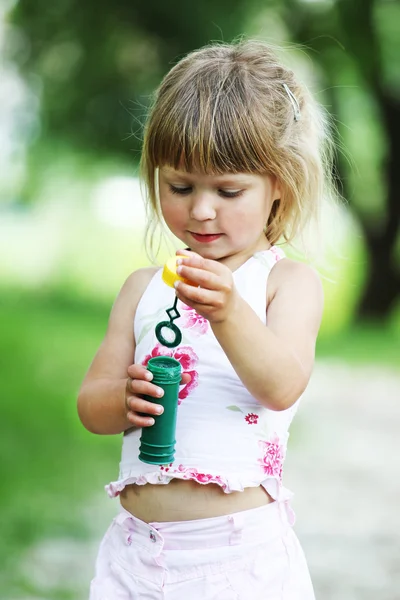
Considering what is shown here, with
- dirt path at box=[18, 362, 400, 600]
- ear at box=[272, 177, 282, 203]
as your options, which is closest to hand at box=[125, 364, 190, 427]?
ear at box=[272, 177, 282, 203]

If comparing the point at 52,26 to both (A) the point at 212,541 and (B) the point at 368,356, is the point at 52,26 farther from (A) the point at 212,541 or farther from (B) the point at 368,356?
(A) the point at 212,541

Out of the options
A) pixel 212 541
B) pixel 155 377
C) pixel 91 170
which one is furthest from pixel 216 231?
pixel 91 170

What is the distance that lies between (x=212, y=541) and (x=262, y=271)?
1.65 ft

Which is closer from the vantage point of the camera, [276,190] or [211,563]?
[211,563]

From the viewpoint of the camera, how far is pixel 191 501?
63.3 inches

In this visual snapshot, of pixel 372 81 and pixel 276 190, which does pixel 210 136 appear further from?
pixel 372 81

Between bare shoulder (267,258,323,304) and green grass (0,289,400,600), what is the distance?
186 centimetres

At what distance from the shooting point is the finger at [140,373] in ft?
4.70

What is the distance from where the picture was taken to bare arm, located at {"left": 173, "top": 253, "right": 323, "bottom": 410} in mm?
1390

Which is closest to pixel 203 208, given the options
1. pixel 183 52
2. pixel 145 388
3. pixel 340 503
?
pixel 145 388

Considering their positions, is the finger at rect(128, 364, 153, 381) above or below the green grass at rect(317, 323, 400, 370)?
below

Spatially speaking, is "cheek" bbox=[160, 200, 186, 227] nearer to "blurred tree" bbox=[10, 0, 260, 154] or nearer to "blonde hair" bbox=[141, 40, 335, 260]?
"blonde hair" bbox=[141, 40, 335, 260]

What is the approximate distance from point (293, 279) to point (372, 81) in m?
6.98

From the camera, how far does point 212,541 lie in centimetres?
159
